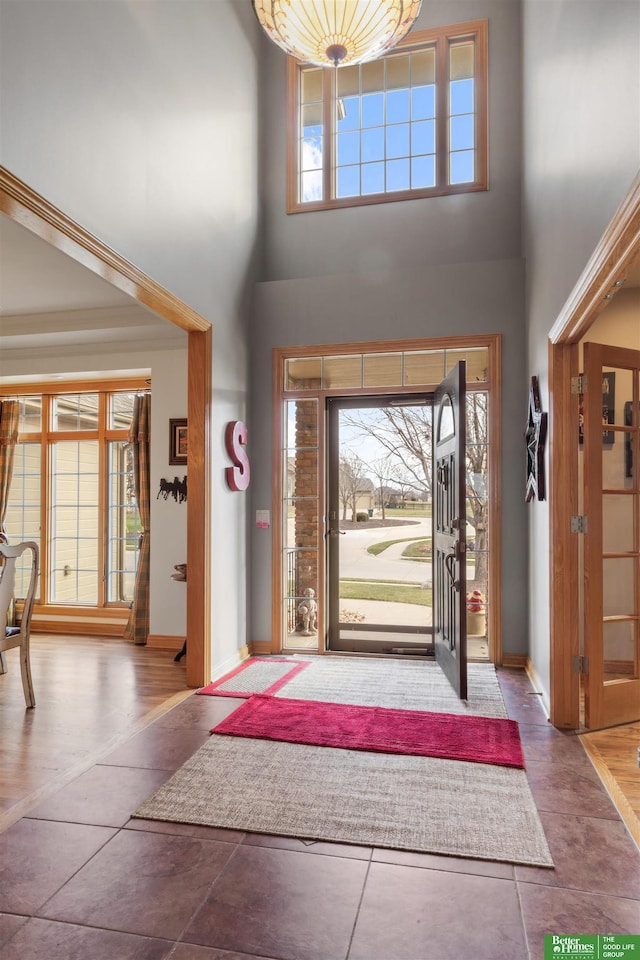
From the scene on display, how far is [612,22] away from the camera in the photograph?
6.99 ft

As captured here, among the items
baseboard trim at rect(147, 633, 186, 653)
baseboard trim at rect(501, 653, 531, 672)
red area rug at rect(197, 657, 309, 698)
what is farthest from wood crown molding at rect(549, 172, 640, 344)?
baseboard trim at rect(147, 633, 186, 653)

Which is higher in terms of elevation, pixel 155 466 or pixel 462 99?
pixel 462 99

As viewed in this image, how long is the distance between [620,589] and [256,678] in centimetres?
236

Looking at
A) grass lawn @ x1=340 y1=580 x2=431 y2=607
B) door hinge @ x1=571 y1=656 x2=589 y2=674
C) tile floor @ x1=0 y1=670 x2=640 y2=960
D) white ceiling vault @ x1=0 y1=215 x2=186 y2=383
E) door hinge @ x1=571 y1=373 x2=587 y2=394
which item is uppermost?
white ceiling vault @ x1=0 y1=215 x2=186 y2=383

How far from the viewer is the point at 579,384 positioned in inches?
130

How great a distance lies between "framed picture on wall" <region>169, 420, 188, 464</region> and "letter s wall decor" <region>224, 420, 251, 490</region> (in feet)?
2.73

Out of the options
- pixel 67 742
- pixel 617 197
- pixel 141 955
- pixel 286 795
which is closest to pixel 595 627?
pixel 286 795

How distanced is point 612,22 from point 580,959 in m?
2.96

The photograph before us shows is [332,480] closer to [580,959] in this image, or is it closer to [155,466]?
[155,466]

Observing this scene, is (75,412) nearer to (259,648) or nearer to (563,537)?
(259,648)

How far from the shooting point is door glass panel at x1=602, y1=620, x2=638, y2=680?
3.35 metres

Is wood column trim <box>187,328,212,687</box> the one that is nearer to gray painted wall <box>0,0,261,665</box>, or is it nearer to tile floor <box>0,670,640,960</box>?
gray painted wall <box>0,0,261,665</box>

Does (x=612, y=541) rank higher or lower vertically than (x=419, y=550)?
higher

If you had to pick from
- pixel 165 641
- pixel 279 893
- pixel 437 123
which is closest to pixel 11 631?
pixel 165 641
